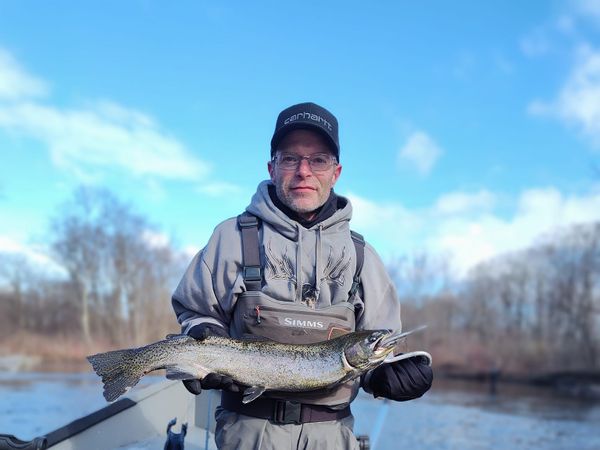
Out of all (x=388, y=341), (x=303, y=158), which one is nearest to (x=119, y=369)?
(x=388, y=341)

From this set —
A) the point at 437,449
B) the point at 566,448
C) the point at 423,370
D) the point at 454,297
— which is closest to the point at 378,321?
the point at 423,370

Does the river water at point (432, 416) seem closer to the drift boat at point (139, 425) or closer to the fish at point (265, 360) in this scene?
the drift boat at point (139, 425)

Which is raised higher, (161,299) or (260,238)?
(161,299)

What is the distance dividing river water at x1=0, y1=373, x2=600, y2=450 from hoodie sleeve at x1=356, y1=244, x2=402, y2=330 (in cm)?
549

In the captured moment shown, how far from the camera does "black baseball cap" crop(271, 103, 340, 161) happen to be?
336 centimetres

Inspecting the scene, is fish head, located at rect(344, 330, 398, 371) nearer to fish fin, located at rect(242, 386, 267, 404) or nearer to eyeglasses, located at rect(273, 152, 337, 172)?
fish fin, located at rect(242, 386, 267, 404)

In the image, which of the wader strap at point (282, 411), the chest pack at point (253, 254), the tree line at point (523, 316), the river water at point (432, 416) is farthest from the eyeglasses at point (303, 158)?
the tree line at point (523, 316)

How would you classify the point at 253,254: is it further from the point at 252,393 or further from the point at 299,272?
the point at 252,393

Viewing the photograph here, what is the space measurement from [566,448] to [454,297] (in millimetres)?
55786

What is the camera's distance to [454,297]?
232ft

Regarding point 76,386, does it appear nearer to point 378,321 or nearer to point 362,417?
point 362,417

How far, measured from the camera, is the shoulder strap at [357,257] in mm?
3322

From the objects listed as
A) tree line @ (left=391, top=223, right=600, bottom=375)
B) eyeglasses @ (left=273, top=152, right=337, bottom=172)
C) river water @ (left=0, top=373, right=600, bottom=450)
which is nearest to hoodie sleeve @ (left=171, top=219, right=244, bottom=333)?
eyeglasses @ (left=273, top=152, right=337, bottom=172)

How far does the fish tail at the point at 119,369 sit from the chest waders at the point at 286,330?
0.51 m
